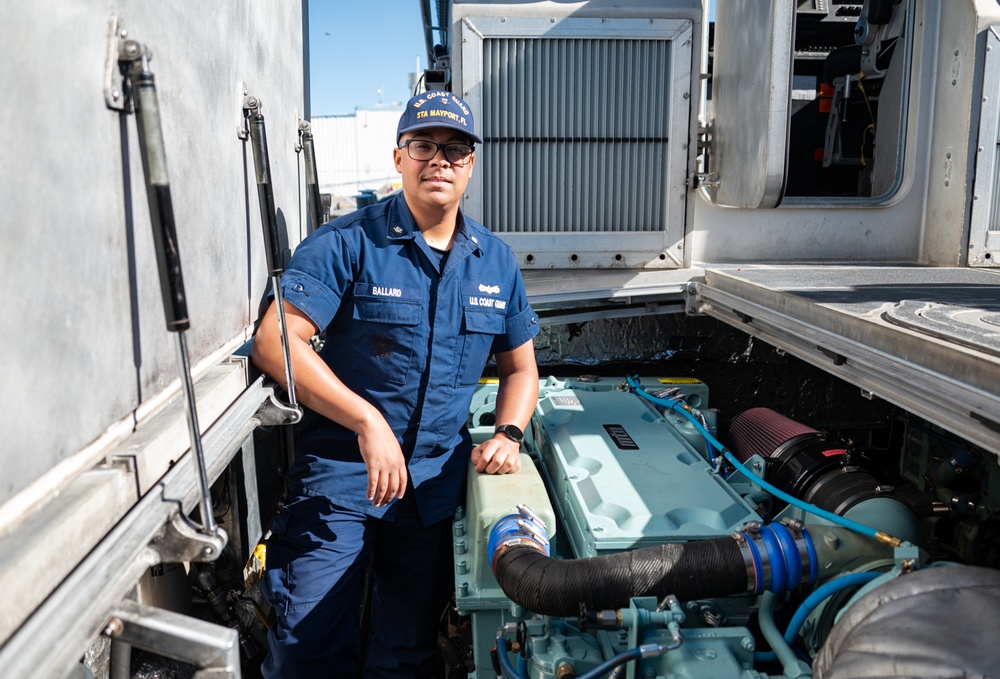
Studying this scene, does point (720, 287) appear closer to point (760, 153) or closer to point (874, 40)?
point (760, 153)

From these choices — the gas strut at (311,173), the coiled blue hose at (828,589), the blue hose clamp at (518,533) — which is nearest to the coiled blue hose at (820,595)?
the coiled blue hose at (828,589)

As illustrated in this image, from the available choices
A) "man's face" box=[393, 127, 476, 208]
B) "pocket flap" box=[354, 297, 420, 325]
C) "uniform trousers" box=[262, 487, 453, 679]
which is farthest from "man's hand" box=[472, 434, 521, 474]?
"man's face" box=[393, 127, 476, 208]

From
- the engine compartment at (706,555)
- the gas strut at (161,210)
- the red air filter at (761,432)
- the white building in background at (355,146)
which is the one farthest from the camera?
the white building in background at (355,146)

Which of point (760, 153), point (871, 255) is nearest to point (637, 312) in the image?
point (760, 153)

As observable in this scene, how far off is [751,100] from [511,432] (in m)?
1.64

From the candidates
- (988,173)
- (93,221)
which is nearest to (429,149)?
(93,221)

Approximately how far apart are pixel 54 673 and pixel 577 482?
1482 millimetres

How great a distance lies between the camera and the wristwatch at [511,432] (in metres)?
2.26

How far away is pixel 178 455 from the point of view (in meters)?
1.33

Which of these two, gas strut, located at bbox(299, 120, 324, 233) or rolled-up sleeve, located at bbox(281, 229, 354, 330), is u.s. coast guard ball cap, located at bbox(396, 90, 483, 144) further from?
gas strut, located at bbox(299, 120, 324, 233)

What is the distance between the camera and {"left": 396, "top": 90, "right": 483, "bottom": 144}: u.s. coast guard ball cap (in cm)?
213

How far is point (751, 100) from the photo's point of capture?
293 cm

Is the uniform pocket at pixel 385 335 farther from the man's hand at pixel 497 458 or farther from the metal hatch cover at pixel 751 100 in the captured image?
the metal hatch cover at pixel 751 100

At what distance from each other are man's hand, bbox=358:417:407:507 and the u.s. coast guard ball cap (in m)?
0.82
